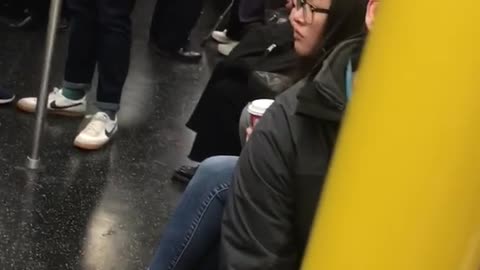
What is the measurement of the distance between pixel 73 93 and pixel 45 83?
0.49m

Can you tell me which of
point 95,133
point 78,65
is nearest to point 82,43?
point 78,65

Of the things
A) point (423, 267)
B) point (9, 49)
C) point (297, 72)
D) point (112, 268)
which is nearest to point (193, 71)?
point (9, 49)

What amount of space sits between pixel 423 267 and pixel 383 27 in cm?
8

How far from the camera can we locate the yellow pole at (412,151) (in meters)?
0.28

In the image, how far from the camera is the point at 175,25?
399 centimetres

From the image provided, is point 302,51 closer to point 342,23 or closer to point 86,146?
point 342,23

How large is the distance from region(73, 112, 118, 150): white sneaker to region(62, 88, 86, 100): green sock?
0.52 ft

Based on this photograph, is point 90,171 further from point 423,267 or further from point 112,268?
point 423,267

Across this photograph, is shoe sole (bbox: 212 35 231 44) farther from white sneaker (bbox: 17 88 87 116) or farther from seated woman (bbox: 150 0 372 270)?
seated woman (bbox: 150 0 372 270)

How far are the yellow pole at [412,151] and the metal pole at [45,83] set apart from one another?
7.06 ft

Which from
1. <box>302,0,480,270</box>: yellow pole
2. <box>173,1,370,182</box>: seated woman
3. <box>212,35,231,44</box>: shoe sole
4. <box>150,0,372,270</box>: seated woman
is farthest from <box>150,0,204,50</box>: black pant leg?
<box>302,0,480,270</box>: yellow pole

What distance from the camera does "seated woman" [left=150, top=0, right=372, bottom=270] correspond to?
1.27 metres

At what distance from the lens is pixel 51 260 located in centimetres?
212

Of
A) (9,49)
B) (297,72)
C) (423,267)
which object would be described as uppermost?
(423,267)
